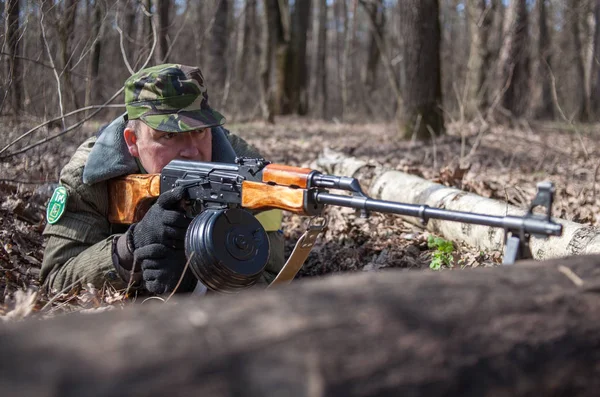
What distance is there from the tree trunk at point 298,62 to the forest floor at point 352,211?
693cm

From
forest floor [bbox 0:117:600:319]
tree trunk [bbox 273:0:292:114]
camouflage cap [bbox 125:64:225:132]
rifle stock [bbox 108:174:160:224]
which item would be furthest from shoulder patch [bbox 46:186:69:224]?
tree trunk [bbox 273:0:292:114]

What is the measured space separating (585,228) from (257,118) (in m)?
10.6

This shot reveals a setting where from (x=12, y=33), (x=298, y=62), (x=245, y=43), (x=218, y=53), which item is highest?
(x=245, y=43)

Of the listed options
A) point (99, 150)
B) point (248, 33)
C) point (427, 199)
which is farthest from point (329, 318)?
point (248, 33)

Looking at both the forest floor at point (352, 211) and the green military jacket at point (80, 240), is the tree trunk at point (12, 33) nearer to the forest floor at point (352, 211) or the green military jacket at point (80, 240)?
the forest floor at point (352, 211)

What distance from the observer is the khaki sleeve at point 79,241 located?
3.40m

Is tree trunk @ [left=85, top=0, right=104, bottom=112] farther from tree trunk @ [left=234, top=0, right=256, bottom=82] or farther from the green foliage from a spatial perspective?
tree trunk @ [left=234, top=0, right=256, bottom=82]

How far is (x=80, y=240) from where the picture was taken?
3584mm

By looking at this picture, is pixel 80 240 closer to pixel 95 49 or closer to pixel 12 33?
pixel 12 33

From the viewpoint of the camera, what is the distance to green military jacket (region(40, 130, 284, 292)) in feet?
11.2

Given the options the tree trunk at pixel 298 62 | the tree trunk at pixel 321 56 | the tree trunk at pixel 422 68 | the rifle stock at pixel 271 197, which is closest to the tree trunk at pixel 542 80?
the tree trunk at pixel 298 62

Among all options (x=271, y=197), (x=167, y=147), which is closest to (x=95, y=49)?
(x=167, y=147)

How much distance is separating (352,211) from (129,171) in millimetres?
2158

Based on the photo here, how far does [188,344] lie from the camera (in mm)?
1360
